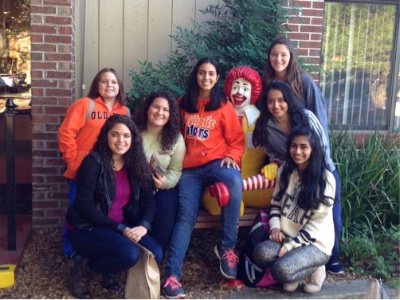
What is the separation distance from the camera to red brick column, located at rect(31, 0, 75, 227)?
4723 mm

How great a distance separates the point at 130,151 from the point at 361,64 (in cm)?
338

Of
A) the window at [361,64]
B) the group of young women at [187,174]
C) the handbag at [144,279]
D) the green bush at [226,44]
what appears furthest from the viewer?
the window at [361,64]

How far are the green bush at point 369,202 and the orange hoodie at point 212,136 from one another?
46.7 inches

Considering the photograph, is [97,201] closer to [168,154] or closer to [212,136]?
[168,154]

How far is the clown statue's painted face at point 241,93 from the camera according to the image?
173 inches

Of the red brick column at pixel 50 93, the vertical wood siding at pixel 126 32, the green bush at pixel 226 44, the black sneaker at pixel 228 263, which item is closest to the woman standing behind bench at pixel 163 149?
the black sneaker at pixel 228 263

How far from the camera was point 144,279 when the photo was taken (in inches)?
141

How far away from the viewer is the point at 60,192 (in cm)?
498

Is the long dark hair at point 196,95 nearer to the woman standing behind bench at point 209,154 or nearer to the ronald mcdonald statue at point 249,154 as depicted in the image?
the woman standing behind bench at point 209,154

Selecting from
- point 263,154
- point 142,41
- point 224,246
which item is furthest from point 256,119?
point 142,41

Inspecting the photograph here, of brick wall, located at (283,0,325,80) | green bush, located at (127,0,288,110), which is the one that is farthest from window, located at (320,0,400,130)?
green bush, located at (127,0,288,110)

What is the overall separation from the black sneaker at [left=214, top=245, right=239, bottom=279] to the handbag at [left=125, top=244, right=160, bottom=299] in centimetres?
59

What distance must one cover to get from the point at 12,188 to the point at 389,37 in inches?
168

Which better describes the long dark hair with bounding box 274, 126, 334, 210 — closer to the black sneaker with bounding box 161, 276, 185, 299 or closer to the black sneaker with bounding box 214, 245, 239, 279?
the black sneaker with bounding box 214, 245, 239, 279
